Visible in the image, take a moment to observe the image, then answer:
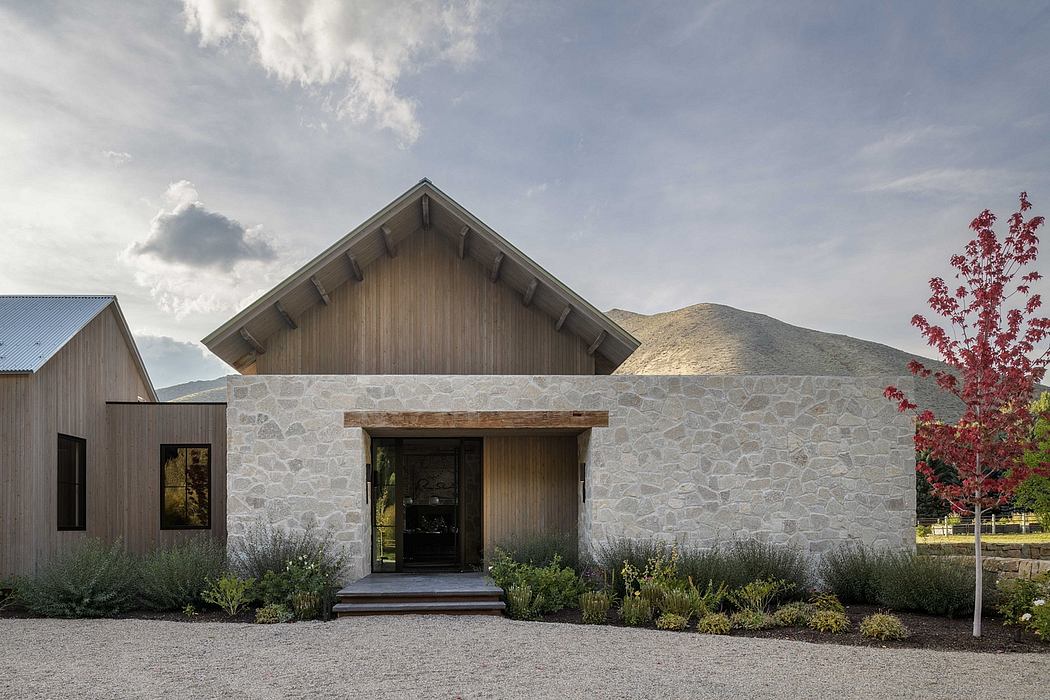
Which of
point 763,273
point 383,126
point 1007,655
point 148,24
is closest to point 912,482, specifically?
point 1007,655

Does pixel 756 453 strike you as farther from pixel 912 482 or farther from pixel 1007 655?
pixel 1007 655

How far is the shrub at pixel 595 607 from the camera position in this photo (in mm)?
9922

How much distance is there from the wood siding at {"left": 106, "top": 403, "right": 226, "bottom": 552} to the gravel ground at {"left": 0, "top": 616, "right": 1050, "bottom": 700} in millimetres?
4400

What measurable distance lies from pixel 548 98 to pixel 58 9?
337 inches

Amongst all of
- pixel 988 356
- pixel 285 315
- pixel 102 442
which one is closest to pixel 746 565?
pixel 988 356

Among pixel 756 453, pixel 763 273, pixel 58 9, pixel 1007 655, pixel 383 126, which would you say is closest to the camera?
pixel 1007 655

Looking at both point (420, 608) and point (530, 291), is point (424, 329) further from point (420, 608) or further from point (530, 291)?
point (420, 608)

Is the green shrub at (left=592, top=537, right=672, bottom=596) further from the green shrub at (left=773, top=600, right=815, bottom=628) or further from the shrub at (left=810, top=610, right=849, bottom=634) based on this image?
the shrub at (left=810, top=610, right=849, bottom=634)

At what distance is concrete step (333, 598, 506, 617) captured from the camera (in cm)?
1030

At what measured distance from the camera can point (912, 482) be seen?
12.1 metres

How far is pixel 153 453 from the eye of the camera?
14.4 m

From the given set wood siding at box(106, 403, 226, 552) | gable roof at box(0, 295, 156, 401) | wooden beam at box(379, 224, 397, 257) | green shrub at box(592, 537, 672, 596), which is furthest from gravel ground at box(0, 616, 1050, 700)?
wooden beam at box(379, 224, 397, 257)

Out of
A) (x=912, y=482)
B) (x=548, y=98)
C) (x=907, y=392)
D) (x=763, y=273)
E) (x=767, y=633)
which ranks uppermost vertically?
(x=548, y=98)

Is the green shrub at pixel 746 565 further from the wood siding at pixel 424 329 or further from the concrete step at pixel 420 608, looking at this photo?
the wood siding at pixel 424 329
